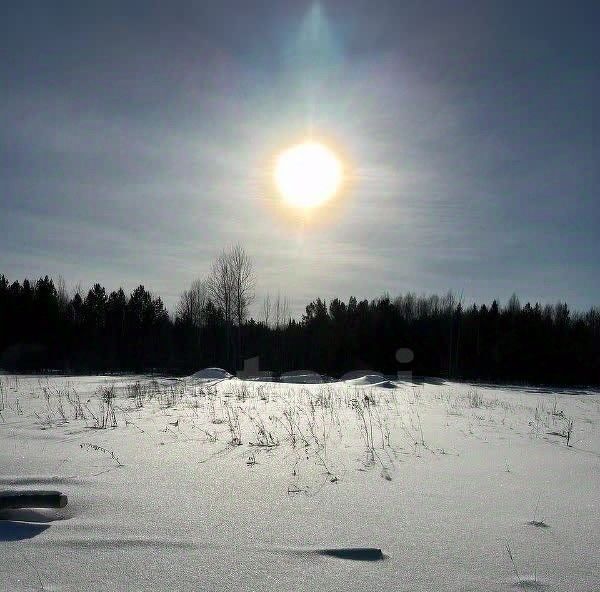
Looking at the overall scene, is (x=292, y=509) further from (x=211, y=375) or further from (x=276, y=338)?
(x=276, y=338)

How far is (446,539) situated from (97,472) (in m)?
3.13

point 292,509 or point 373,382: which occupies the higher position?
point 292,509

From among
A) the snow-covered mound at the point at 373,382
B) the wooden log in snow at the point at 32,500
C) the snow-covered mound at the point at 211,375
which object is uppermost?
the wooden log in snow at the point at 32,500

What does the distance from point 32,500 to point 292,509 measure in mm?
1970

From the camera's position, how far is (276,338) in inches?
2158

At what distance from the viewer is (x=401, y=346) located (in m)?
41.1

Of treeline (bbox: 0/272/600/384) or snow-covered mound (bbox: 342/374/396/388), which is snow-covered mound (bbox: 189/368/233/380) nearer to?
snow-covered mound (bbox: 342/374/396/388)

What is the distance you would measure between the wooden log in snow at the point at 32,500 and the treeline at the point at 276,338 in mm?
32668

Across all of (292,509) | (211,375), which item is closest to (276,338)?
(211,375)

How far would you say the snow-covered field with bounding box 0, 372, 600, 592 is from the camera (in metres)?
2.73

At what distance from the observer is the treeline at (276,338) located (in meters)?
41.6

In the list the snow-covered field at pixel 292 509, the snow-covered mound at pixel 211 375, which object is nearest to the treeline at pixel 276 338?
the snow-covered mound at pixel 211 375

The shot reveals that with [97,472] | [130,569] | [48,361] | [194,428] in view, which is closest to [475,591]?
[130,569]

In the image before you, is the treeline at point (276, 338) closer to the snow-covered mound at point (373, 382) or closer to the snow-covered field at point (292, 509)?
the snow-covered mound at point (373, 382)
